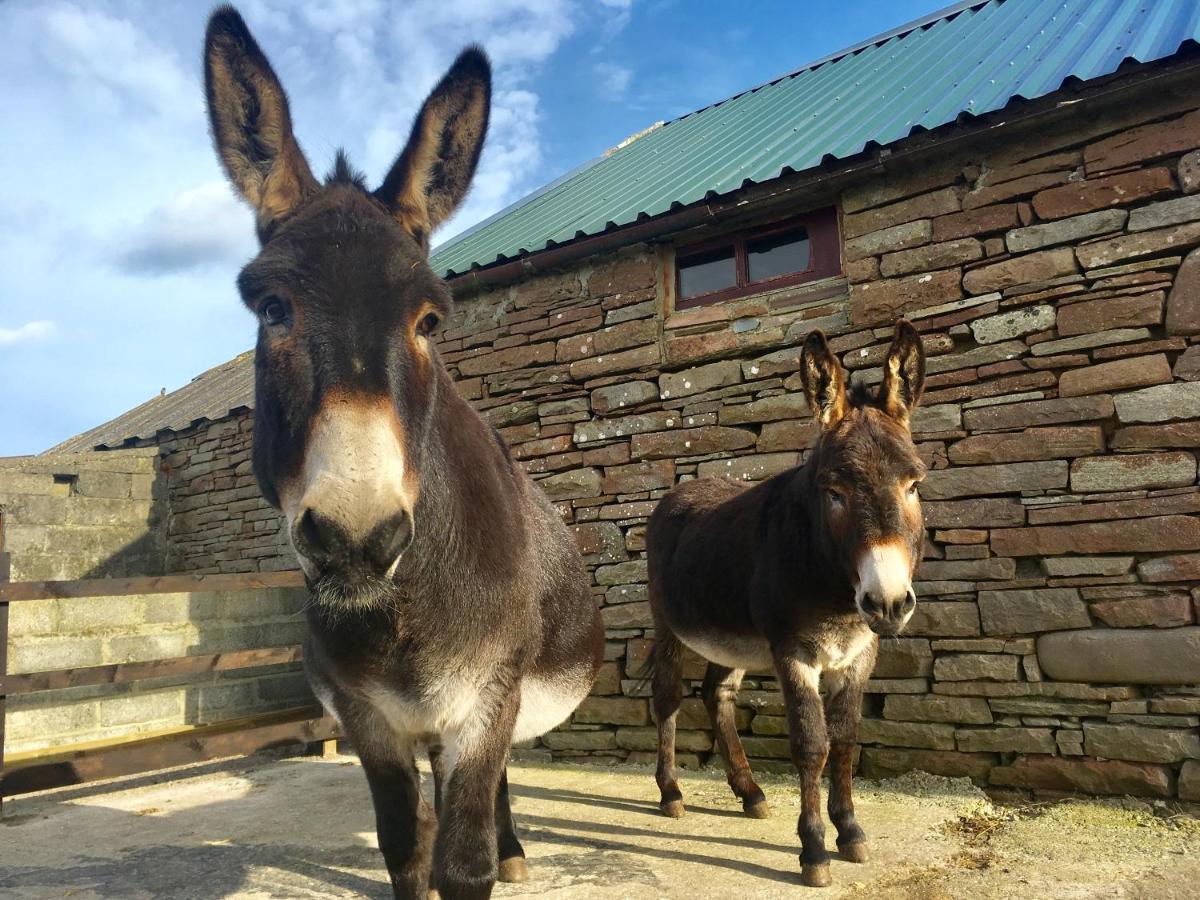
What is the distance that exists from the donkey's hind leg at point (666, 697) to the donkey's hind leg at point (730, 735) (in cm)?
20

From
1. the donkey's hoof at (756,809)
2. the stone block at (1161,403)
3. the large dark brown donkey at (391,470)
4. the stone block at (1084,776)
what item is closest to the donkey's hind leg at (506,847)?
the large dark brown donkey at (391,470)

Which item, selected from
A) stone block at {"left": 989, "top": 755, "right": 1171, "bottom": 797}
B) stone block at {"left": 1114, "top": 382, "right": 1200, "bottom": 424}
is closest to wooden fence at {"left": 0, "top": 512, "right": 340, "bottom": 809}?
stone block at {"left": 989, "top": 755, "right": 1171, "bottom": 797}

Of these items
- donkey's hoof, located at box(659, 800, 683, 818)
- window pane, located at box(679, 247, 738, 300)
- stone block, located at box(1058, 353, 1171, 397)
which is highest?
window pane, located at box(679, 247, 738, 300)

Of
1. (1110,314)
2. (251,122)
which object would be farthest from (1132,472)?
(251,122)

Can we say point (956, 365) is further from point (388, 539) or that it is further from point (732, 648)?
point (388, 539)

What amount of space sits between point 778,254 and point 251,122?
4.17 meters

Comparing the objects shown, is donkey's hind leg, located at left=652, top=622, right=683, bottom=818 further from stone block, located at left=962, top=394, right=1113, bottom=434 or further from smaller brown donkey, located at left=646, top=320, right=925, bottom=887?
stone block, located at left=962, top=394, right=1113, bottom=434

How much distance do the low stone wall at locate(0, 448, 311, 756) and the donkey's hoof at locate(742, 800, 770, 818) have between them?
273 centimetres

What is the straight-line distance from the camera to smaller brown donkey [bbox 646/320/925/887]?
3180mm

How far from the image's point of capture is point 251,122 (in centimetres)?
215

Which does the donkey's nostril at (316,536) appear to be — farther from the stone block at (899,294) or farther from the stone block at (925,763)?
the stone block at (899,294)

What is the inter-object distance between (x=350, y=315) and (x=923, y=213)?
4.24m

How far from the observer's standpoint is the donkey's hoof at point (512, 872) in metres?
3.31

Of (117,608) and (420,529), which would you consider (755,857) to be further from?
(117,608)
